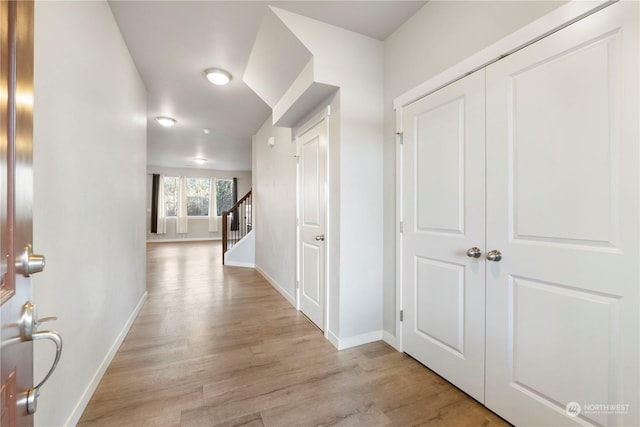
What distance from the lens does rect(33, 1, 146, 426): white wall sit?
3.95 ft

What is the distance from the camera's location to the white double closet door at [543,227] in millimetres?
1120

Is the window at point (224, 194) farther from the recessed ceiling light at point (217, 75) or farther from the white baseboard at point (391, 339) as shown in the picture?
the white baseboard at point (391, 339)

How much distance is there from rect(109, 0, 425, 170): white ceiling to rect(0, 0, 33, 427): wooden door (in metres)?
1.83

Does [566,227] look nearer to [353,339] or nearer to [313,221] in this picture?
[353,339]

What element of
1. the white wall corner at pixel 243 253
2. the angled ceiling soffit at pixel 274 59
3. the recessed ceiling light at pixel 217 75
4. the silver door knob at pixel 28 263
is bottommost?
the white wall corner at pixel 243 253

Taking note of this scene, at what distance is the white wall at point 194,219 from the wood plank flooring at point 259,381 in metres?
7.67

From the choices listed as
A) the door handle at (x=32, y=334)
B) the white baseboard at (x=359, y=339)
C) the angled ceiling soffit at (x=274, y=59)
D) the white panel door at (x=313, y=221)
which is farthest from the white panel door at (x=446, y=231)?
the door handle at (x=32, y=334)

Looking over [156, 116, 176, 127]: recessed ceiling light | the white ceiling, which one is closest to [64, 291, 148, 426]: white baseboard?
the white ceiling

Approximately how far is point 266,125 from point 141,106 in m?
1.94

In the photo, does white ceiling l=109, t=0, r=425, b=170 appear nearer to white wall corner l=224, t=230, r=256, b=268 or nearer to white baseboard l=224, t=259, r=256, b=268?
white wall corner l=224, t=230, r=256, b=268

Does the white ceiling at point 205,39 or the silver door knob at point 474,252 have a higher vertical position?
the white ceiling at point 205,39

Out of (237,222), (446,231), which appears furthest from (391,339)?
(237,222)

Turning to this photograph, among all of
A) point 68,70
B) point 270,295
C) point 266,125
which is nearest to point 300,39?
point 68,70

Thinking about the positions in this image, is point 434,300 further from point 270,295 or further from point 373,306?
point 270,295
